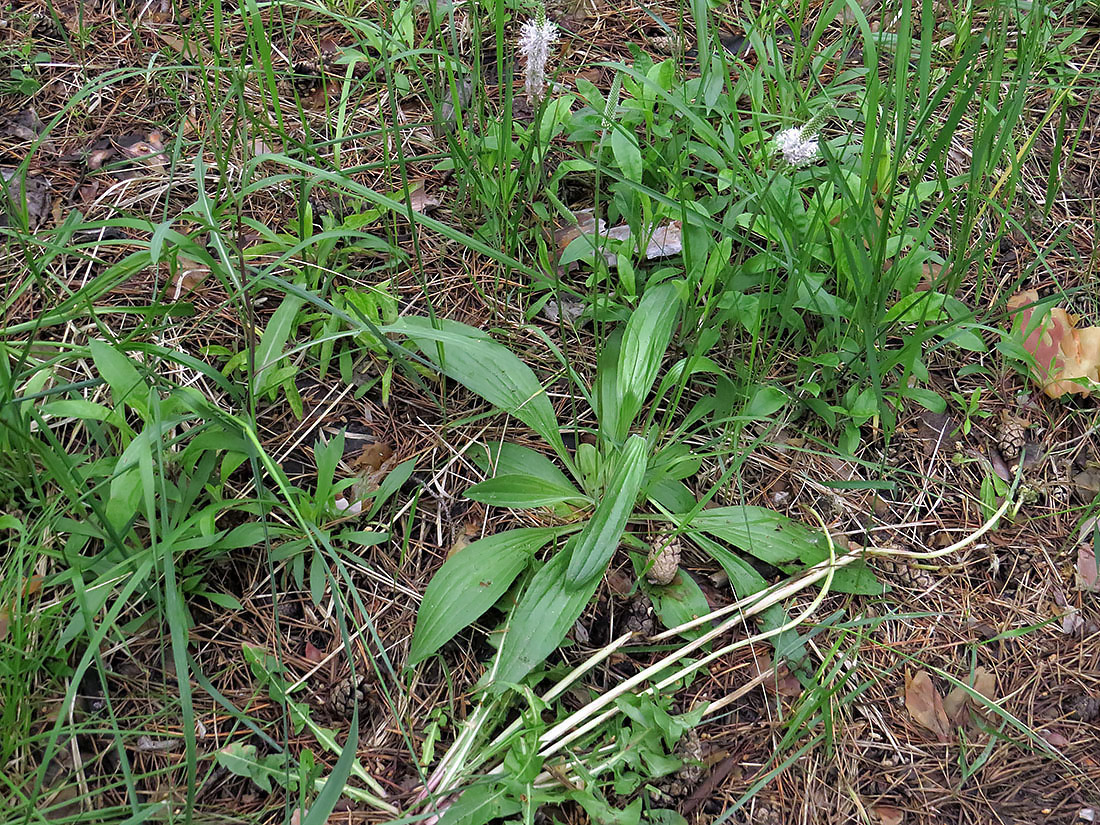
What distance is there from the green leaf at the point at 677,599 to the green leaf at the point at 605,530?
5.0 inches

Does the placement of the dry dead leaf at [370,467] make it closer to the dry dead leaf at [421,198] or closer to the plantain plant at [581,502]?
the plantain plant at [581,502]

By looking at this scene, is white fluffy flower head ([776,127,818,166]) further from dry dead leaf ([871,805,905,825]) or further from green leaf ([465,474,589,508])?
dry dead leaf ([871,805,905,825])

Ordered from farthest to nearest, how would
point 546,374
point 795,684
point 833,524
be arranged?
→ point 546,374
point 833,524
point 795,684

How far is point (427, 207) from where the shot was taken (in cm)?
211

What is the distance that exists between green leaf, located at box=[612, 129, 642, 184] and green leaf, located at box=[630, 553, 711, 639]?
91cm

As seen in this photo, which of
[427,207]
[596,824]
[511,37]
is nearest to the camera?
[596,824]

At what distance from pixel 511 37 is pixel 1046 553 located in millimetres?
1922

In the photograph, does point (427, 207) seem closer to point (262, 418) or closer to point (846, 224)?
point (262, 418)

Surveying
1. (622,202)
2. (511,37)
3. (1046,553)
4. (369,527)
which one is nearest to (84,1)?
(511,37)

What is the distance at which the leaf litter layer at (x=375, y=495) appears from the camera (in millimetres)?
1463

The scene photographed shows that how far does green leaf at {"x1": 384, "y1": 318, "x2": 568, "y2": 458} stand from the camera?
1784 millimetres

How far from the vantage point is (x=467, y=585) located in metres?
1.58

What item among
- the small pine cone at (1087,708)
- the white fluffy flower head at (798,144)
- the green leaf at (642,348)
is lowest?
the small pine cone at (1087,708)

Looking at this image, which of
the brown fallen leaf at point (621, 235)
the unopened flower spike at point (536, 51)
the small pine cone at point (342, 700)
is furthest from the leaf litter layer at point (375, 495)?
the unopened flower spike at point (536, 51)
